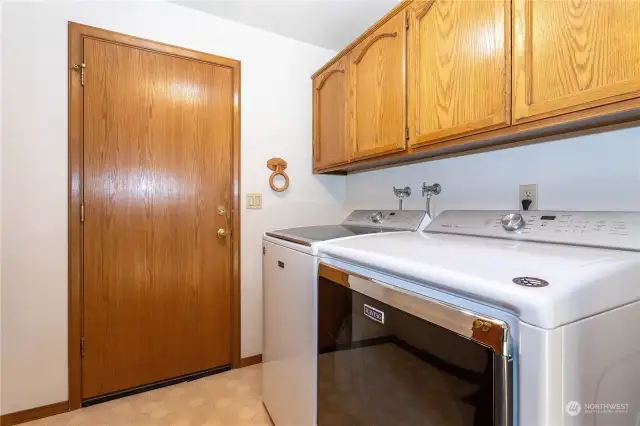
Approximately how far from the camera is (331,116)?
206 centimetres

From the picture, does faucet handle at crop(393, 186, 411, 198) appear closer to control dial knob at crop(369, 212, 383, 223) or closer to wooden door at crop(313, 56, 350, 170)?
control dial knob at crop(369, 212, 383, 223)

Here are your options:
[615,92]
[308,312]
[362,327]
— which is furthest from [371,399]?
[615,92]

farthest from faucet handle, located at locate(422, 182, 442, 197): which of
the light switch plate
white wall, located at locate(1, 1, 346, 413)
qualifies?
white wall, located at locate(1, 1, 346, 413)

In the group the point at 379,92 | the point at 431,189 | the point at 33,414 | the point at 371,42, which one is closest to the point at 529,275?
the point at 431,189

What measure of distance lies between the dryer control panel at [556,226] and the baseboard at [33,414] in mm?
2162

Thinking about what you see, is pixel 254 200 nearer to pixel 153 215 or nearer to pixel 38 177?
→ pixel 153 215

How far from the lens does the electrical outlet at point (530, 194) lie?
1.25 m

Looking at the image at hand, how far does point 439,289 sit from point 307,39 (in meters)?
2.15

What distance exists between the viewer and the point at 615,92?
81cm

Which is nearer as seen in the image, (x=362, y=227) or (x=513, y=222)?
(x=513, y=222)

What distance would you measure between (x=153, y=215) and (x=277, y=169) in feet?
2.75

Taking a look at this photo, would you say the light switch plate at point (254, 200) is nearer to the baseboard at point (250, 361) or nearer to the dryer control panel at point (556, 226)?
the baseboard at point (250, 361)

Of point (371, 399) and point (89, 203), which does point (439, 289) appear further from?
point (89, 203)

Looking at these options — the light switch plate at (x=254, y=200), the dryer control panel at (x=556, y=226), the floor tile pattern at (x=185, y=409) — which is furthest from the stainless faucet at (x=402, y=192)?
the floor tile pattern at (x=185, y=409)
